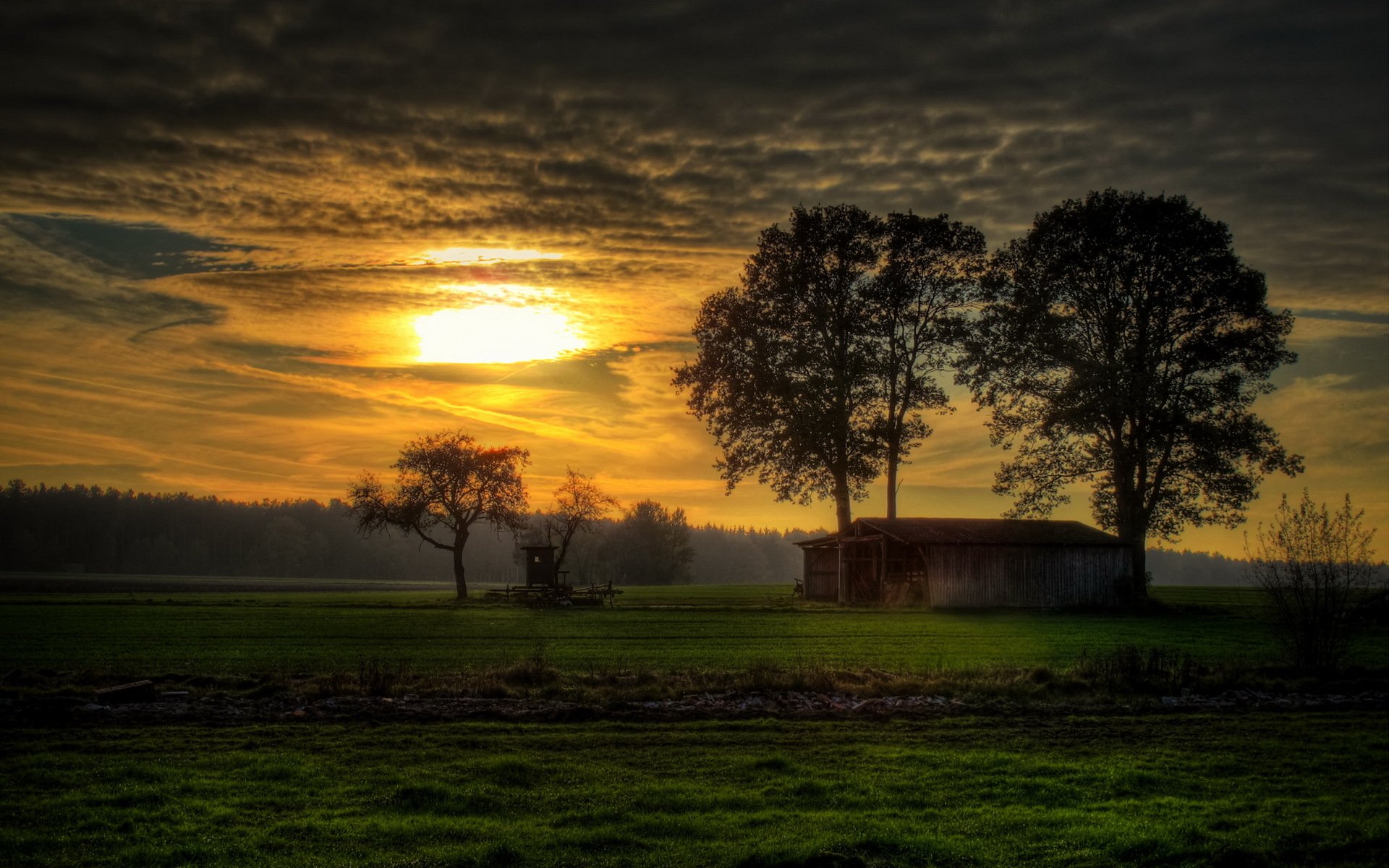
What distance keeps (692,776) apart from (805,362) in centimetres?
Result: 4868

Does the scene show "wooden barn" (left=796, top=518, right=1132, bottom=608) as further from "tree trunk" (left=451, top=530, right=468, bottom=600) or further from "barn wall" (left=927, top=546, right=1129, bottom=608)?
"tree trunk" (left=451, top=530, right=468, bottom=600)

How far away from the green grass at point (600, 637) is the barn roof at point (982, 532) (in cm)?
438

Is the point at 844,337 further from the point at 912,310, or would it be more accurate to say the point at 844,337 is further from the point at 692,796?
the point at 692,796

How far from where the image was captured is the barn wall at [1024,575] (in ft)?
182

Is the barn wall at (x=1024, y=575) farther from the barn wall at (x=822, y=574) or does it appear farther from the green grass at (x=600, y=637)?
→ the barn wall at (x=822, y=574)

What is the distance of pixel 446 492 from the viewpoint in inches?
3031

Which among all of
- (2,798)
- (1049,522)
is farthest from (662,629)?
(1049,522)

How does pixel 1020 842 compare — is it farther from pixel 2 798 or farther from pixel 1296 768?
pixel 2 798

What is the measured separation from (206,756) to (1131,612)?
50.5m

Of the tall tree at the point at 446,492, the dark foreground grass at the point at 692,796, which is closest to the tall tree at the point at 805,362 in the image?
the tall tree at the point at 446,492

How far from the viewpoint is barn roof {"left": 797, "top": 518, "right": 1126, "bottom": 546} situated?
56.1 m

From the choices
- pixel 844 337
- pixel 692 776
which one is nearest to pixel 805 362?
pixel 844 337

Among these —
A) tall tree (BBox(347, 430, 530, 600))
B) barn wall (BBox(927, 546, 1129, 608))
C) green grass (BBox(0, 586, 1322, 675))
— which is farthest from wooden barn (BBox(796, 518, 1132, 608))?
tall tree (BBox(347, 430, 530, 600))

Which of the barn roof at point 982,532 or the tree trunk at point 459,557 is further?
the tree trunk at point 459,557
